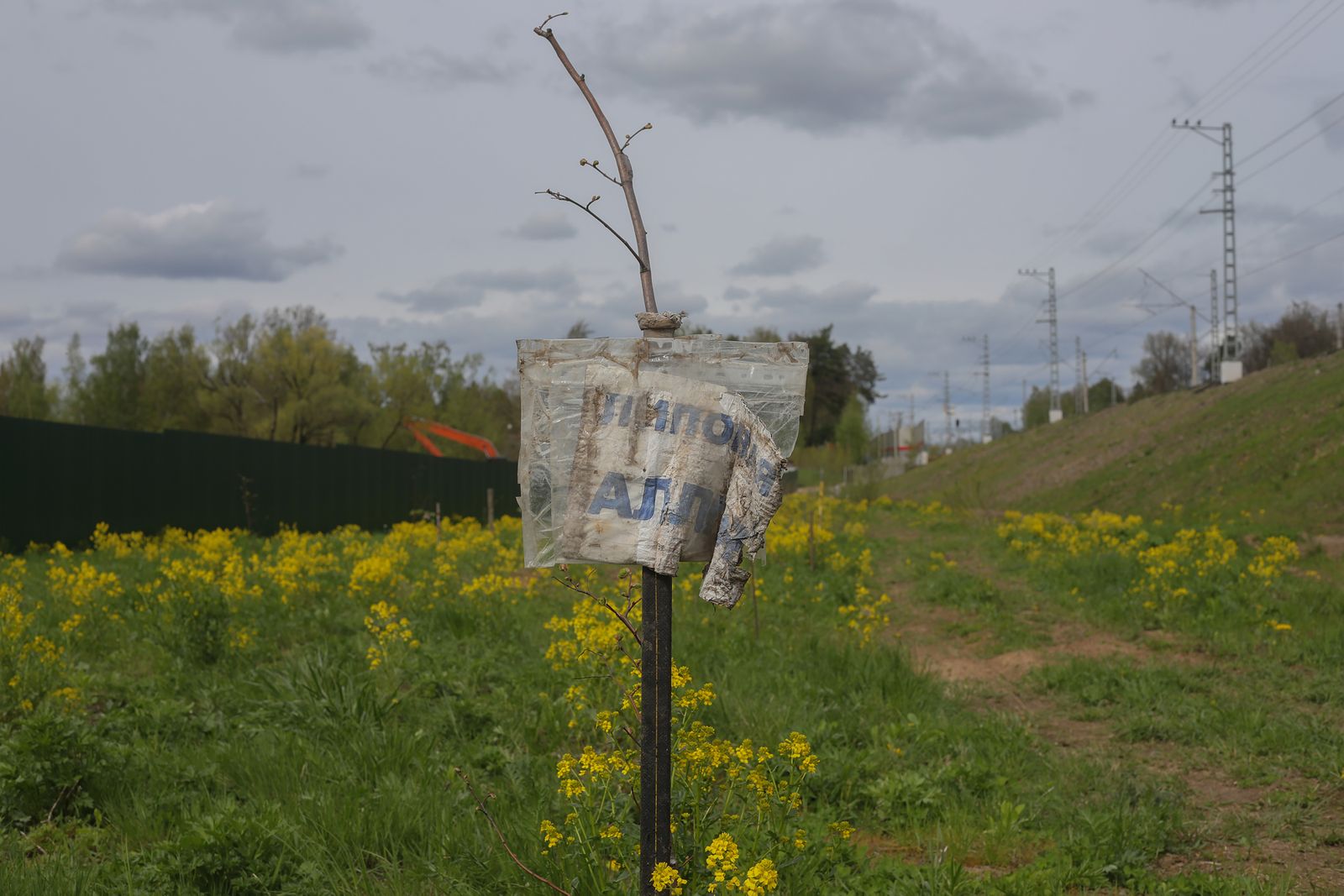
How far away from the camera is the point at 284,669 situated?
6160 millimetres

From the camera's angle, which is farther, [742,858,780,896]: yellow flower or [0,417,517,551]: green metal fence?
[0,417,517,551]: green metal fence

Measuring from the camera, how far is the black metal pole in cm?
262

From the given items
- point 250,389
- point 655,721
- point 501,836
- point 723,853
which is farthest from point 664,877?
point 250,389

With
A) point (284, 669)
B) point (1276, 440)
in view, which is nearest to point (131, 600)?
point (284, 669)

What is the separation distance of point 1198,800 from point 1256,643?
3771mm

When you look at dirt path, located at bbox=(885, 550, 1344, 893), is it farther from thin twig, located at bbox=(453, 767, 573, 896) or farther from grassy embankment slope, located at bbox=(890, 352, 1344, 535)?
grassy embankment slope, located at bbox=(890, 352, 1344, 535)

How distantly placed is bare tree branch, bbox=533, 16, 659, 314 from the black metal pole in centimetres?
74

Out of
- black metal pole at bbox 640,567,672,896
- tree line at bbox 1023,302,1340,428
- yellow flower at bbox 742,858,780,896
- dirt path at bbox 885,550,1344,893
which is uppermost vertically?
tree line at bbox 1023,302,1340,428

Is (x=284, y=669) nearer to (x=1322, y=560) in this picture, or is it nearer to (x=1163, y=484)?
(x=1322, y=560)

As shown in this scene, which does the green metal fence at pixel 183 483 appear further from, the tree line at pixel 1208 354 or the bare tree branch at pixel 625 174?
the tree line at pixel 1208 354

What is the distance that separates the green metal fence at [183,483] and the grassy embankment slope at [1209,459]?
505 inches

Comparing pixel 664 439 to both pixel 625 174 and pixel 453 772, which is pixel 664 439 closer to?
pixel 625 174

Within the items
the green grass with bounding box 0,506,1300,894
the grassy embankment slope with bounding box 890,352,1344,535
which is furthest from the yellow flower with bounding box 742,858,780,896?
the grassy embankment slope with bounding box 890,352,1344,535

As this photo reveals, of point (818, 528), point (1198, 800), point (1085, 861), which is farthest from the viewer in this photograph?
point (818, 528)
